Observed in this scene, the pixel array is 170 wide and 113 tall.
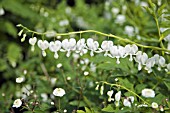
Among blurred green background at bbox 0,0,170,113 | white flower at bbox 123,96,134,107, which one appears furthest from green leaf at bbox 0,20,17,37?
white flower at bbox 123,96,134,107

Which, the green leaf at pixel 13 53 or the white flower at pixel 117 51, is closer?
the white flower at pixel 117 51

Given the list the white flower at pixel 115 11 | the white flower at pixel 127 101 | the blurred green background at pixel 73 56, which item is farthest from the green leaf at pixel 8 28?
the white flower at pixel 127 101

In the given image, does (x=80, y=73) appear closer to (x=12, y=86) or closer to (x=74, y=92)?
(x=74, y=92)

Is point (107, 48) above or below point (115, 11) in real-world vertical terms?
below

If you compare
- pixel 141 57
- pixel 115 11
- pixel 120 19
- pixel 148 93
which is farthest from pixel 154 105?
pixel 115 11

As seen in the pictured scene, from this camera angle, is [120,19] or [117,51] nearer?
[117,51]

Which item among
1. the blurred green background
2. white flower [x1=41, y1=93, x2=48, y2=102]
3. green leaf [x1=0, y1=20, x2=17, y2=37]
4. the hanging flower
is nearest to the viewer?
the hanging flower

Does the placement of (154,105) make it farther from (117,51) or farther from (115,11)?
(115,11)

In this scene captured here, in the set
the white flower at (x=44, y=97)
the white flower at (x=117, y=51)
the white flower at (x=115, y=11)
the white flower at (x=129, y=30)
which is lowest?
the white flower at (x=44, y=97)

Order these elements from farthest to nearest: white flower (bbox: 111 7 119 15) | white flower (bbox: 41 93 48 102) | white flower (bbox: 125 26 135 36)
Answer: white flower (bbox: 111 7 119 15) → white flower (bbox: 125 26 135 36) → white flower (bbox: 41 93 48 102)

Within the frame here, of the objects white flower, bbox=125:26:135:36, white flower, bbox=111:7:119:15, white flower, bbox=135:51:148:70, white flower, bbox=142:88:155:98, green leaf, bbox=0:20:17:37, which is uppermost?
white flower, bbox=111:7:119:15

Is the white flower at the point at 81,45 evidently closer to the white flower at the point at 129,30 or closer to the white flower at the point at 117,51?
the white flower at the point at 117,51

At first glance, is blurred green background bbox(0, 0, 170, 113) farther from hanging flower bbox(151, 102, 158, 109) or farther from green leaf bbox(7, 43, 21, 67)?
hanging flower bbox(151, 102, 158, 109)
